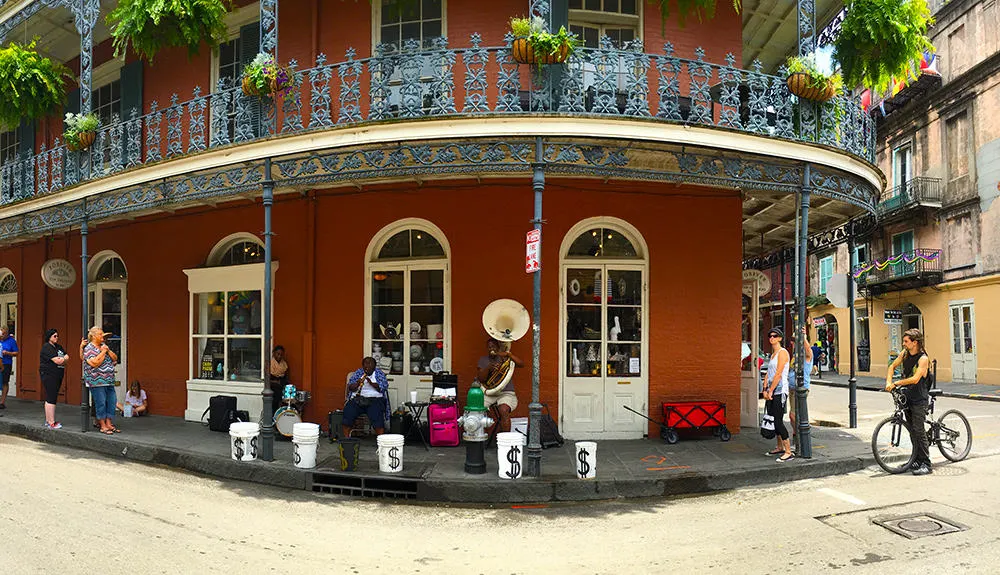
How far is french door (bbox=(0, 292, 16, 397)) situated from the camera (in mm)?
16141

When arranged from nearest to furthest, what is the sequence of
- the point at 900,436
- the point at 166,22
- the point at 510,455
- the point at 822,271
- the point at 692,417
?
the point at 510,455 < the point at 900,436 < the point at 692,417 < the point at 166,22 < the point at 822,271

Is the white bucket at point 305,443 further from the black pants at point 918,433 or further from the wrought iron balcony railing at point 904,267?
the wrought iron balcony railing at point 904,267

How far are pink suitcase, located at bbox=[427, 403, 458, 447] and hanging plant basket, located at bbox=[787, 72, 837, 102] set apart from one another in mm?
6125

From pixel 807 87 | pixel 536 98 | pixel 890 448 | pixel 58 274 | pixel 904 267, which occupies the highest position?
pixel 807 87

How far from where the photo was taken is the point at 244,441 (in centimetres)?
846

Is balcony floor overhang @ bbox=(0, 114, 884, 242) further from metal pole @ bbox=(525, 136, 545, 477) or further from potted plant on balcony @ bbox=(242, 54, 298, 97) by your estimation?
potted plant on balcony @ bbox=(242, 54, 298, 97)

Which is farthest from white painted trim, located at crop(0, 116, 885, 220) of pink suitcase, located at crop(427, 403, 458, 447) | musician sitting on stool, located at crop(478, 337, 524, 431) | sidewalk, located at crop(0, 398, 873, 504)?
sidewalk, located at crop(0, 398, 873, 504)

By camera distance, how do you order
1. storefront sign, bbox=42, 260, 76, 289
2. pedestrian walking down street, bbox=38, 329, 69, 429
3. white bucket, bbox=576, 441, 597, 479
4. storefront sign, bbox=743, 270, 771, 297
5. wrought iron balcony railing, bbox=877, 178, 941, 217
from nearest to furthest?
white bucket, bbox=576, 441, 597, 479
pedestrian walking down street, bbox=38, 329, 69, 429
storefront sign, bbox=743, 270, 771, 297
storefront sign, bbox=42, 260, 76, 289
wrought iron balcony railing, bbox=877, 178, 941, 217

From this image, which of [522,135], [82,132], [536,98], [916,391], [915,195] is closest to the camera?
[522,135]

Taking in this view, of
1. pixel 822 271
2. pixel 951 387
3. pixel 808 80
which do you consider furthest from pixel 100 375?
pixel 822 271

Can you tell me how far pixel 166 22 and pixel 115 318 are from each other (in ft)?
20.5

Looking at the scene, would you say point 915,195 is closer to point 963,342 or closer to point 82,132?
point 963,342

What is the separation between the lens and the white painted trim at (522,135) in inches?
309

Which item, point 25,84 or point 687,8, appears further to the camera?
point 25,84
